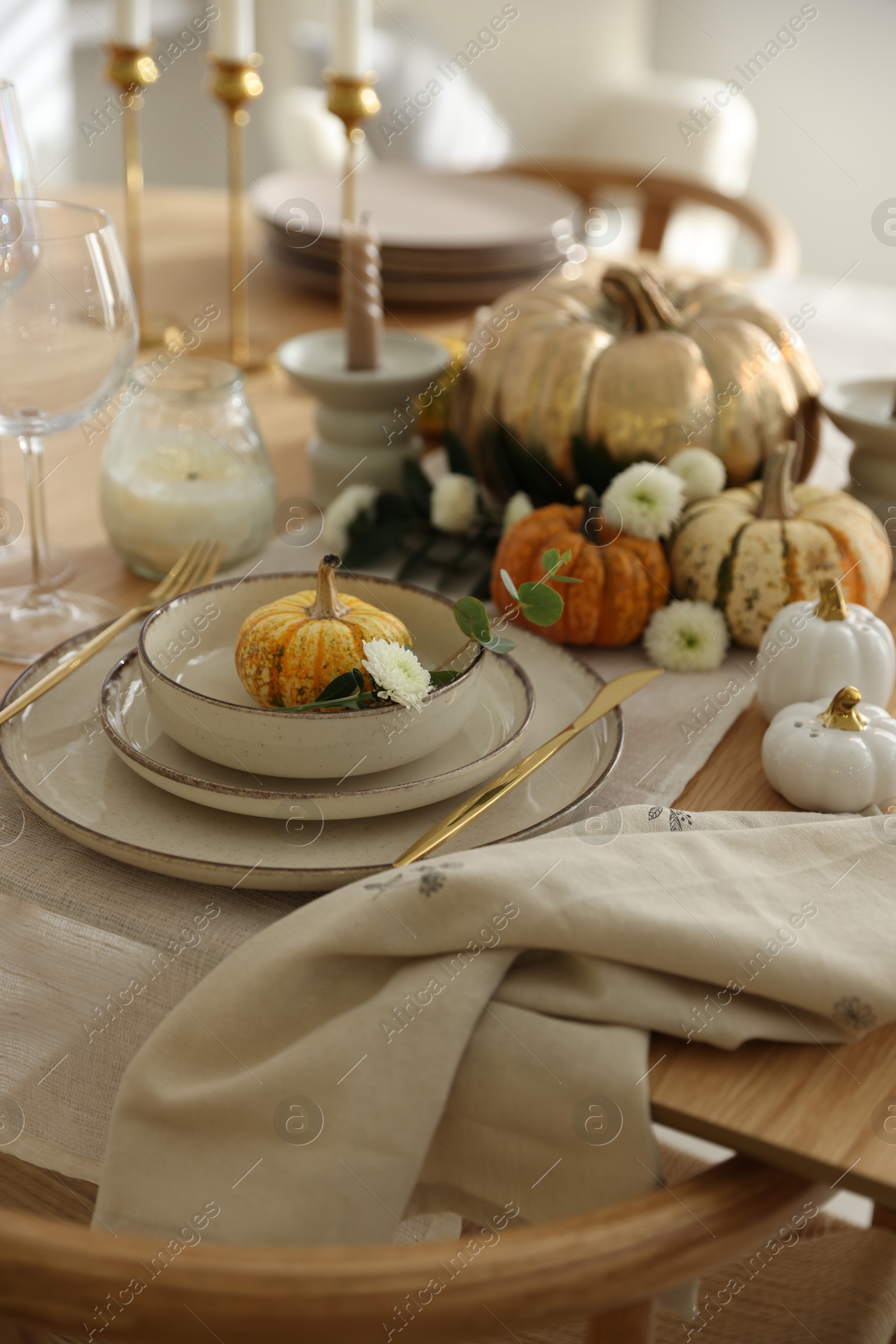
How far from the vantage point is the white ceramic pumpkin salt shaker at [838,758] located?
0.67 meters

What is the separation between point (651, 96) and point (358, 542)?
3263mm

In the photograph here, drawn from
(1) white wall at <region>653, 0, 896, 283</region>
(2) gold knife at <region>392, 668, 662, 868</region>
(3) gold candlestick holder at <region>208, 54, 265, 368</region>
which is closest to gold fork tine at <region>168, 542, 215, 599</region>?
(2) gold knife at <region>392, 668, 662, 868</region>

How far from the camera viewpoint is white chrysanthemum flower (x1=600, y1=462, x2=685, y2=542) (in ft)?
2.91

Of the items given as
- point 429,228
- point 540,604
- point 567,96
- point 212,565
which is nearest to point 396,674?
point 540,604

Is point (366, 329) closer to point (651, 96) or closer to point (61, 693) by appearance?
point (61, 693)

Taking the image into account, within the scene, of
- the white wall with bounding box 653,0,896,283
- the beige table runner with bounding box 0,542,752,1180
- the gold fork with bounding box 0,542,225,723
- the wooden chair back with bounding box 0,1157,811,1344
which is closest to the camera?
the wooden chair back with bounding box 0,1157,811,1344

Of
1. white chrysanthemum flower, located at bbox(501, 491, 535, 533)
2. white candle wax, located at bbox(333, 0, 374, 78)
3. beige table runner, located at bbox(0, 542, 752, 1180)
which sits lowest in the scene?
beige table runner, located at bbox(0, 542, 752, 1180)

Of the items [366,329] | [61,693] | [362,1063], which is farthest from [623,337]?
[362,1063]

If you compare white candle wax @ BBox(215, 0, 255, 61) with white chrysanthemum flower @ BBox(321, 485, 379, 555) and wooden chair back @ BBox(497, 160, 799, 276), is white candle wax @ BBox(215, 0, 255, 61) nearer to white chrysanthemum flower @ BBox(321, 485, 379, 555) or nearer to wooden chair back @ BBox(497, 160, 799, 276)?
white chrysanthemum flower @ BBox(321, 485, 379, 555)

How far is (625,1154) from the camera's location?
515 mm

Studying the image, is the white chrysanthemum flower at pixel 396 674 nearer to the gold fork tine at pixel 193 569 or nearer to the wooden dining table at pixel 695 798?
the wooden dining table at pixel 695 798

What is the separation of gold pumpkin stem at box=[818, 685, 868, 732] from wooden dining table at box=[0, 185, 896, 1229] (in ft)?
0.20

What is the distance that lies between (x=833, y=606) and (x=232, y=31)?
977 mm

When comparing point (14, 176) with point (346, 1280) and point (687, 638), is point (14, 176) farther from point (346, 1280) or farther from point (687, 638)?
point (346, 1280)
